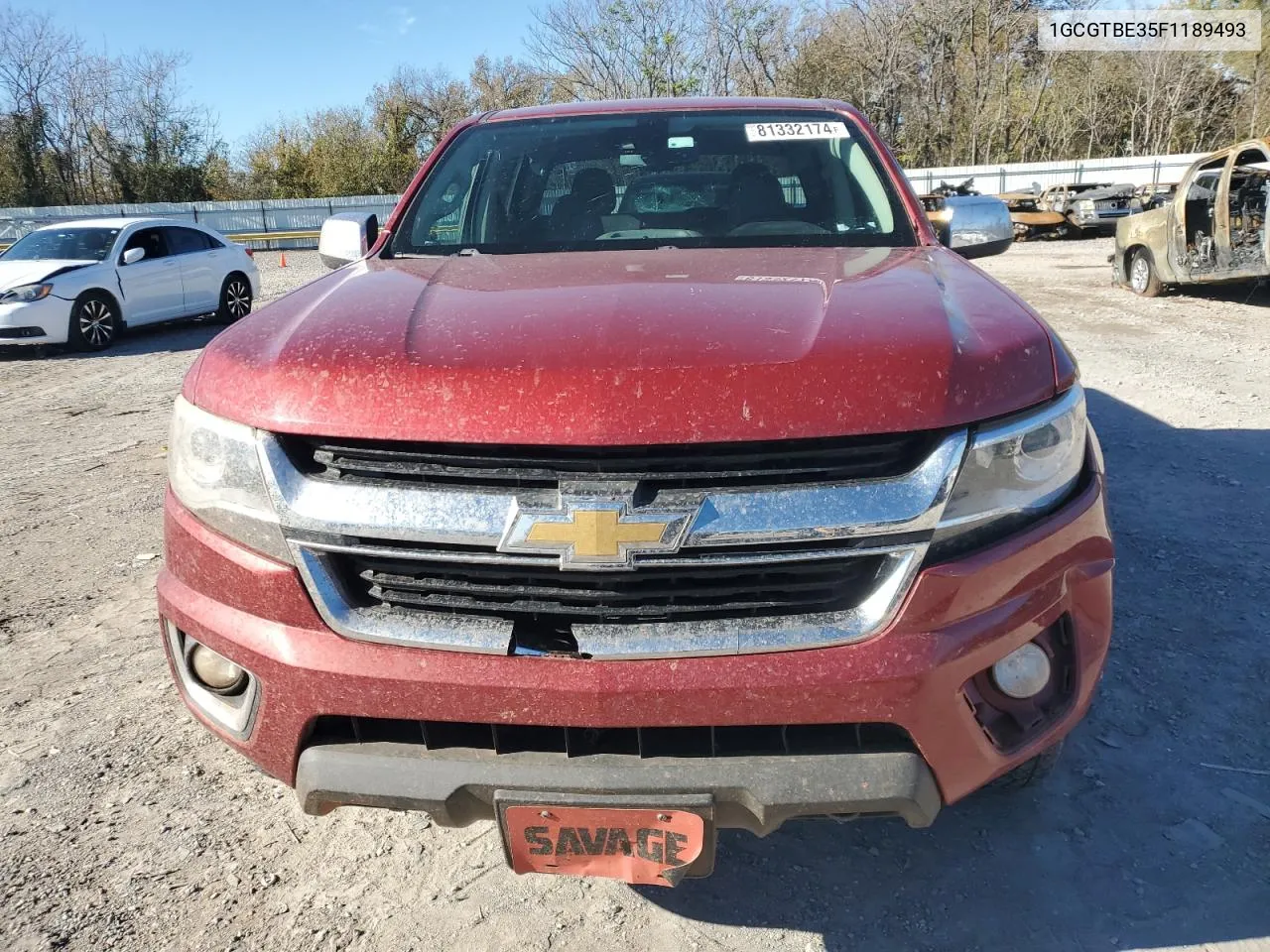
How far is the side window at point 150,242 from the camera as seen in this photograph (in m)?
11.2

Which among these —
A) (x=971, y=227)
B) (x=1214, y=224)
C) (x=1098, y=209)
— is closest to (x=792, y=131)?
(x=971, y=227)

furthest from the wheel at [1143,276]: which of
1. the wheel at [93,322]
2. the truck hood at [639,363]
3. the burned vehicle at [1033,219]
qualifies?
the wheel at [93,322]

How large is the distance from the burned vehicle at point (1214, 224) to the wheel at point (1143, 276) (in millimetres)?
24

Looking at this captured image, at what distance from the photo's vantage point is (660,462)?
1.61 m

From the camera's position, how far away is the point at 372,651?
1.68 metres

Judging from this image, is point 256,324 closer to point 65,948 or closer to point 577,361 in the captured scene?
point 577,361

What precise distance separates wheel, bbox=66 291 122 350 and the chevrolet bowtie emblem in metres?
10.8

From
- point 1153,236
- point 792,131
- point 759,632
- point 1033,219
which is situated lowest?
point 1033,219

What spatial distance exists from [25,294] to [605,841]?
11032mm

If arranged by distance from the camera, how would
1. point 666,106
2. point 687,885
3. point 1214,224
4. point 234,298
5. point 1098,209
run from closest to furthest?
point 687,885, point 666,106, point 1214,224, point 234,298, point 1098,209

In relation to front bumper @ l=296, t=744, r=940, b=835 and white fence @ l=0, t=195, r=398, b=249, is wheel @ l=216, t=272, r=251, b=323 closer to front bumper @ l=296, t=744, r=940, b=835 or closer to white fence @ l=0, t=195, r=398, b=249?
front bumper @ l=296, t=744, r=940, b=835

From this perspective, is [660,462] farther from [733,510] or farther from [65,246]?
[65,246]

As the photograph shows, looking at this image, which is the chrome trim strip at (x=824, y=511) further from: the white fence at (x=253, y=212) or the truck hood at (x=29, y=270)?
the white fence at (x=253, y=212)

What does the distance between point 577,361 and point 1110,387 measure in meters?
6.49
